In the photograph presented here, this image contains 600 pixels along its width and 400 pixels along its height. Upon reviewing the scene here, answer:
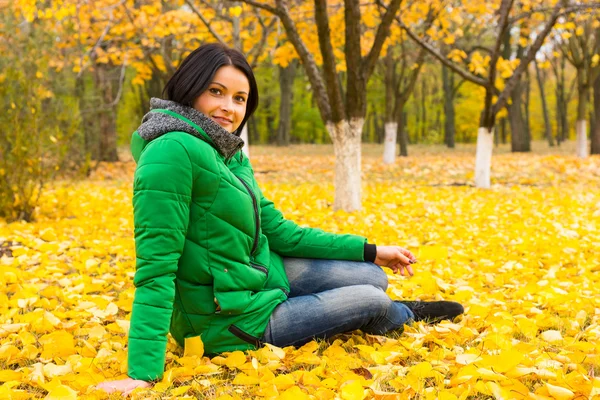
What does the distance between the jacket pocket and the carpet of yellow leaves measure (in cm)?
Answer: 5

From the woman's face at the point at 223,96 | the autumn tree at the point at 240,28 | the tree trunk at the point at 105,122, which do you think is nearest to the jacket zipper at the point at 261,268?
the woman's face at the point at 223,96

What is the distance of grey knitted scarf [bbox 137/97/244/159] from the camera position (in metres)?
2.03

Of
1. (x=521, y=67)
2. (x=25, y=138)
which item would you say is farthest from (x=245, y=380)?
(x=521, y=67)

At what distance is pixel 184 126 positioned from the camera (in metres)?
2.05

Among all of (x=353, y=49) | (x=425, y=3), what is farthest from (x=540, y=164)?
(x=353, y=49)

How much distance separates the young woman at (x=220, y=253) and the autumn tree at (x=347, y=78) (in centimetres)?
429

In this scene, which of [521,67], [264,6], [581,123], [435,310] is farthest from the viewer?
[581,123]

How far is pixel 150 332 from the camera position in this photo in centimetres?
188

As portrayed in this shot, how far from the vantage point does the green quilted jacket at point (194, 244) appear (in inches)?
74.9

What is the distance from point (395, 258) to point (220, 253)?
96 centimetres

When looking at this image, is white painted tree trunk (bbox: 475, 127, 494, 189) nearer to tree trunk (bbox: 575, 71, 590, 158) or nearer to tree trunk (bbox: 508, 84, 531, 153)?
tree trunk (bbox: 575, 71, 590, 158)

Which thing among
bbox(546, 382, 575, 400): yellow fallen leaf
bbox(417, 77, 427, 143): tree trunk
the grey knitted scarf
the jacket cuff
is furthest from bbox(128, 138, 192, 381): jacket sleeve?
bbox(417, 77, 427, 143): tree trunk

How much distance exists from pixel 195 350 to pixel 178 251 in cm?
49

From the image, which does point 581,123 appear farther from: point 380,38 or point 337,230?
point 337,230
